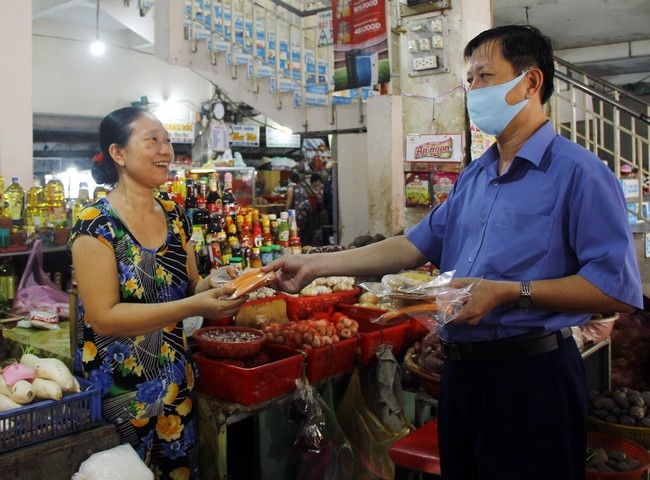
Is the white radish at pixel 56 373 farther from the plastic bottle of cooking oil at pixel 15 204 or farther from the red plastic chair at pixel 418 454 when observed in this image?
the plastic bottle of cooking oil at pixel 15 204

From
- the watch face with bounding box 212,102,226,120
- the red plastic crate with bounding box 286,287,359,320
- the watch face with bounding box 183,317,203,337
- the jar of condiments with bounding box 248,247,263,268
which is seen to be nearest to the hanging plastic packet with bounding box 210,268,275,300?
the watch face with bounding box 183,317,203,337

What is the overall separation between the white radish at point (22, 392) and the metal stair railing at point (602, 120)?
475 cm

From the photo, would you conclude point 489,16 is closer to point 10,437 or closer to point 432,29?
point 432,29

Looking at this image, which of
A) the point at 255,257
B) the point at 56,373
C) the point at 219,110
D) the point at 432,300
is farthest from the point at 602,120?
the point at 219,110

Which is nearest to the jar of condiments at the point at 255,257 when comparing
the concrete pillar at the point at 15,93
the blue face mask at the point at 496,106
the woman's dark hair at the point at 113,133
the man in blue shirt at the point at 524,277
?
the woman's dark hair at the point at 113,133

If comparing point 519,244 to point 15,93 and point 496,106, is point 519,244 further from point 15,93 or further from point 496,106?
point 15,93

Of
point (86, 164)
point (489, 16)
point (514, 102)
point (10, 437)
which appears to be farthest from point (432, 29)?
point (86, 164)

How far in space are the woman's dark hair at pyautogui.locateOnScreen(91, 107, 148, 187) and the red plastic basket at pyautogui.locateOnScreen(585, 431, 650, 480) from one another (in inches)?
89.7

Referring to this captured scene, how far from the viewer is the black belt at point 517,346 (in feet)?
5.45

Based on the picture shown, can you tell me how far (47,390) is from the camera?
197 centimetres

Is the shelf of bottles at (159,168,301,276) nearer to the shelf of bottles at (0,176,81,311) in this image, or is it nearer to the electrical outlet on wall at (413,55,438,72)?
the shelf of bottles at (0,176,81,311)

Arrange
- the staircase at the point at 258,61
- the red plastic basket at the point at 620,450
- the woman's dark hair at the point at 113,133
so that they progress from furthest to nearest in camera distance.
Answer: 1. the staircase at the point at 258,61
2. the red plastic basket at the point at 620,450
3. the woman's dark hair at the point at 113,133

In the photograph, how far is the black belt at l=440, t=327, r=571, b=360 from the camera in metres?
1.66

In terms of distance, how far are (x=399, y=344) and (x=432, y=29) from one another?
2.41m
